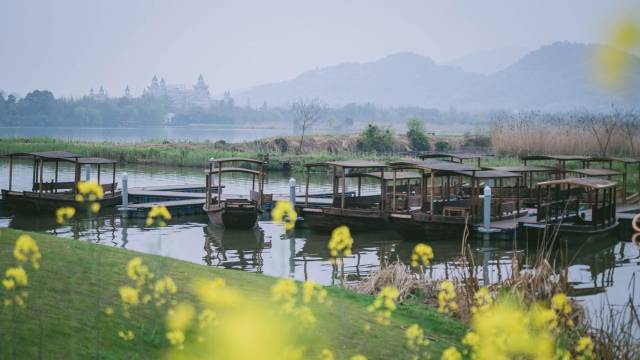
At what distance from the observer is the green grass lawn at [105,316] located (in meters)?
5.03

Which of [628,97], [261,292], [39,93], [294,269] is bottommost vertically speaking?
[294,269]

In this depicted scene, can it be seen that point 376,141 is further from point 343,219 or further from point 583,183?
point 583,183

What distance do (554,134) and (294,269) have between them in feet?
83.5

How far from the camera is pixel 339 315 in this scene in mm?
7289

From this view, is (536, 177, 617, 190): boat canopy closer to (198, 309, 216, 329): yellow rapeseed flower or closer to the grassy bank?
(198, 309, 216, 329): yellow rapeseed flower

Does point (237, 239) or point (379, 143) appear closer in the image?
point (237, 239)

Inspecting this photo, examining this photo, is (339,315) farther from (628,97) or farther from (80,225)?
(80,225)

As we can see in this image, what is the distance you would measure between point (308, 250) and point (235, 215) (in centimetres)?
311

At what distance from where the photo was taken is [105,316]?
5750 mm

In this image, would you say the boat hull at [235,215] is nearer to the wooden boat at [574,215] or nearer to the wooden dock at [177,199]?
the wooden dock at [177,199]

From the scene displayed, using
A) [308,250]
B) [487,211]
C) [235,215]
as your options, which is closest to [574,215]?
[487,211]

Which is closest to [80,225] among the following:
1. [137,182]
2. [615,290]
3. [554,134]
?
[137,182]

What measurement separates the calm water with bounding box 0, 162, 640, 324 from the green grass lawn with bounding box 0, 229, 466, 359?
15.9ft

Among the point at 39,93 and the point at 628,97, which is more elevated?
the point at 39,93
